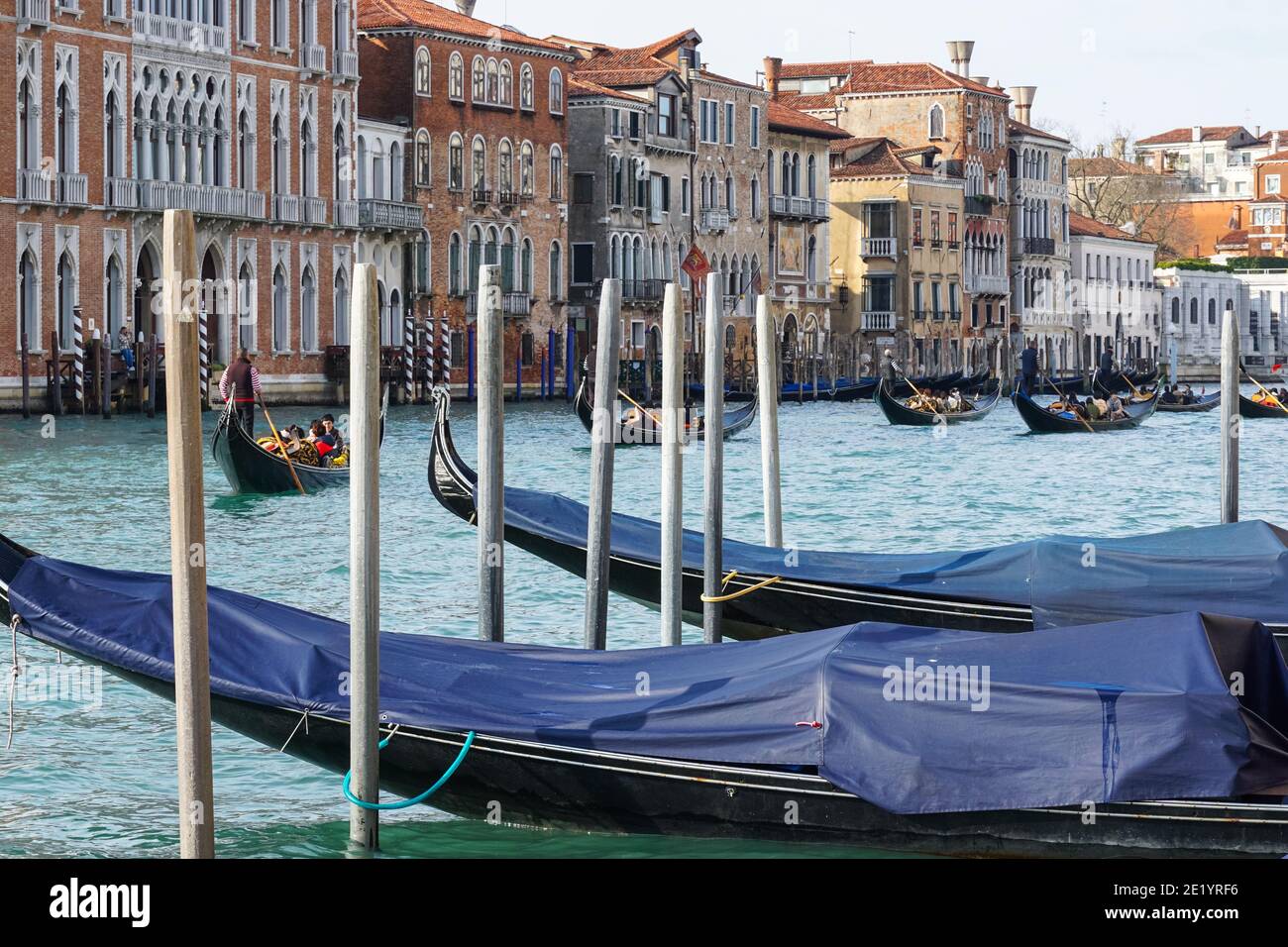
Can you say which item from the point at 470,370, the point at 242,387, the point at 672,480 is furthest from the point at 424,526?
the point at 470,370

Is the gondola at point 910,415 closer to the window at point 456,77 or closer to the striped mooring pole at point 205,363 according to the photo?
the window at point 456,77

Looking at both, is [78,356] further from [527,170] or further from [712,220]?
[712,220]

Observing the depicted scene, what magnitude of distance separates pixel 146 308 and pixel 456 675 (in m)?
20.0

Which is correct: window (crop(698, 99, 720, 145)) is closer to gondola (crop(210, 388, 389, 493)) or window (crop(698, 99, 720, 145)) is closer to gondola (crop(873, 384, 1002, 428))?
gondola (crop(873, 384, 1002, 428))

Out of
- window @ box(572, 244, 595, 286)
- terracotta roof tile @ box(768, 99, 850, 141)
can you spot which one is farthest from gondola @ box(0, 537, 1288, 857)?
terracotta roof tile @ box(768, 99, 850, 141)

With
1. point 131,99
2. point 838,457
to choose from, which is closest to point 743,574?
point 838,457

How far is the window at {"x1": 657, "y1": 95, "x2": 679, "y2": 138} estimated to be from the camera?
113 ft

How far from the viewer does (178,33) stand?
24.8m

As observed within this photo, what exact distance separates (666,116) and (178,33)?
11.5 meters

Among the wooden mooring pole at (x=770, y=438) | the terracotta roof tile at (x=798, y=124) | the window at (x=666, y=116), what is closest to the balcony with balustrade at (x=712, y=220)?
the window at (x=666, y=116)

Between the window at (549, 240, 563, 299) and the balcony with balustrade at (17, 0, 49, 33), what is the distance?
35.9ft

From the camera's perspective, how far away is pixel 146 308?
24812 millimetres

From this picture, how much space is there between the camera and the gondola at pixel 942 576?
6727 millimetres
